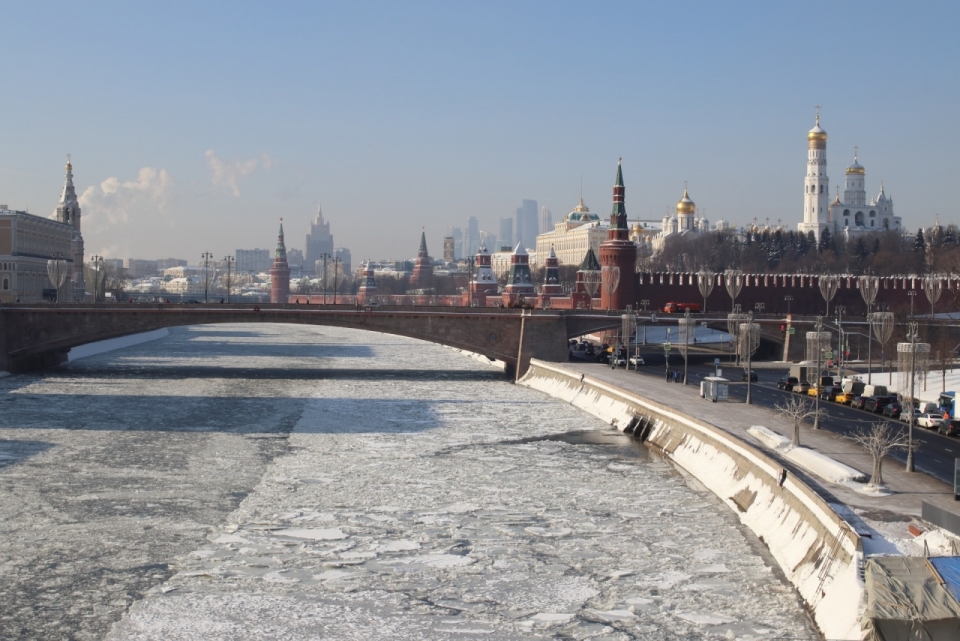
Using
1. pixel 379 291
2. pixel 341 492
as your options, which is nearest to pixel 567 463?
pixel 341 492

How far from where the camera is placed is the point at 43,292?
3472 inches

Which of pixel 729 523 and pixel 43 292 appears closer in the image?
pixel 729 523

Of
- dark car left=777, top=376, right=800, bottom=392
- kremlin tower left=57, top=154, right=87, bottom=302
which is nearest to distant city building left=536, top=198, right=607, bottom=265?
kremlin tower left=57, top=154, right=87, bottom=302

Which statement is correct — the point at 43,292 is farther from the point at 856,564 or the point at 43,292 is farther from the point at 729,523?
the point at 856,564

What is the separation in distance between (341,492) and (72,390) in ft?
81.0

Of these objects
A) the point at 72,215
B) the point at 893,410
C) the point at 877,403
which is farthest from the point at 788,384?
the point at 72,215

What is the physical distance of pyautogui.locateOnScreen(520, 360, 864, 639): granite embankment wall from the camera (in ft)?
51.1

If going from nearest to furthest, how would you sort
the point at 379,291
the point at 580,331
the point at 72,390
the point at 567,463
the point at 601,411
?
the point at 567,463, the point at 601,411, the point at 72,390, the point at 580,331, the point at 379,291

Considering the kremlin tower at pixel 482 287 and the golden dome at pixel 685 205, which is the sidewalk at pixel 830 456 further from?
the golden dome at pixel 685 205

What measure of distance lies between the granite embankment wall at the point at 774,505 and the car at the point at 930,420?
6471mm

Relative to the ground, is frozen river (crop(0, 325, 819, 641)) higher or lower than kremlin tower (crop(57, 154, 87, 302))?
lower

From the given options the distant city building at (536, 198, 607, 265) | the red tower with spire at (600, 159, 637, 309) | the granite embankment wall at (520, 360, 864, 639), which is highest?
the distant city building at (536, 198, 607, 265)

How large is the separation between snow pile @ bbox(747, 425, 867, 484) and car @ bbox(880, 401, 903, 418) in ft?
28.8

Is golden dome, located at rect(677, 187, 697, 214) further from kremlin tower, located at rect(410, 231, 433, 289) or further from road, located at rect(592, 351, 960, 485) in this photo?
road, located at rect(592, 351, 960, 485)
